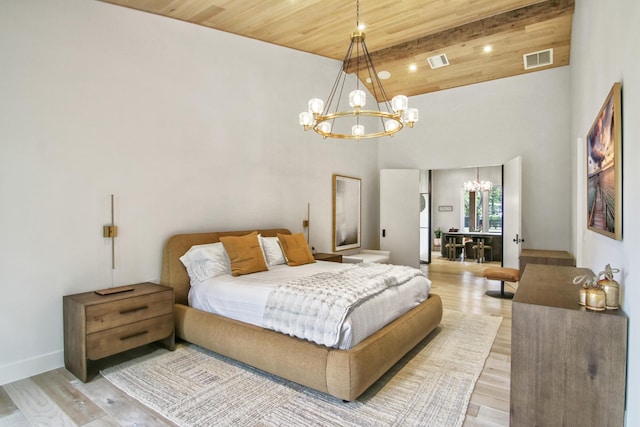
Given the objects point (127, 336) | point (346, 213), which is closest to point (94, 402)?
point (127, 336)

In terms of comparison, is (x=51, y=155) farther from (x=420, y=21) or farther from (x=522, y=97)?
(x=522, y=97)

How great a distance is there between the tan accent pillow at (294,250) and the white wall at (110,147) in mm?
515

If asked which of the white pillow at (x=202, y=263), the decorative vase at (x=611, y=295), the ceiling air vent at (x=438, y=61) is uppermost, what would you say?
the ceiling air vent at (x=438, y=61)

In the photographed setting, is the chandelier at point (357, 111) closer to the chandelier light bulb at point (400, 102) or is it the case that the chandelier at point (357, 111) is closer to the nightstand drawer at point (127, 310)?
the chandelier light bulb at point (400, 102)

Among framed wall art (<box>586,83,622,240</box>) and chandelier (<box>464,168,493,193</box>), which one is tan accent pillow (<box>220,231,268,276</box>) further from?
chandelier (<box>464,168,493,193</box>)

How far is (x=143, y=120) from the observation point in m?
3.46

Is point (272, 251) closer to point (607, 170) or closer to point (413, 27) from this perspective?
point (607, 170)

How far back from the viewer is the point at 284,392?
2.51 metres

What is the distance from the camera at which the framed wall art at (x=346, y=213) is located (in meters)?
6.06

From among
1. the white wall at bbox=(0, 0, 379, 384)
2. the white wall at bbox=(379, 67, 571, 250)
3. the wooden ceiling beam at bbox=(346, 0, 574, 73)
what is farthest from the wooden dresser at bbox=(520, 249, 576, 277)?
the white wall at bbox=(0, 0, 379, 384)

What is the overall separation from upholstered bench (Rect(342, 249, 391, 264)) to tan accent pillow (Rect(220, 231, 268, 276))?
2.19 m

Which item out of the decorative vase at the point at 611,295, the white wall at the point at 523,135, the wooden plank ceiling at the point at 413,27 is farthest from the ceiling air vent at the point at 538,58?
the decorative vase at the point at 611,295

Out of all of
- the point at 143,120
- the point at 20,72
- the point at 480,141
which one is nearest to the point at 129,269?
the point at 143,120

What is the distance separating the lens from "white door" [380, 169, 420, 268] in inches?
271
